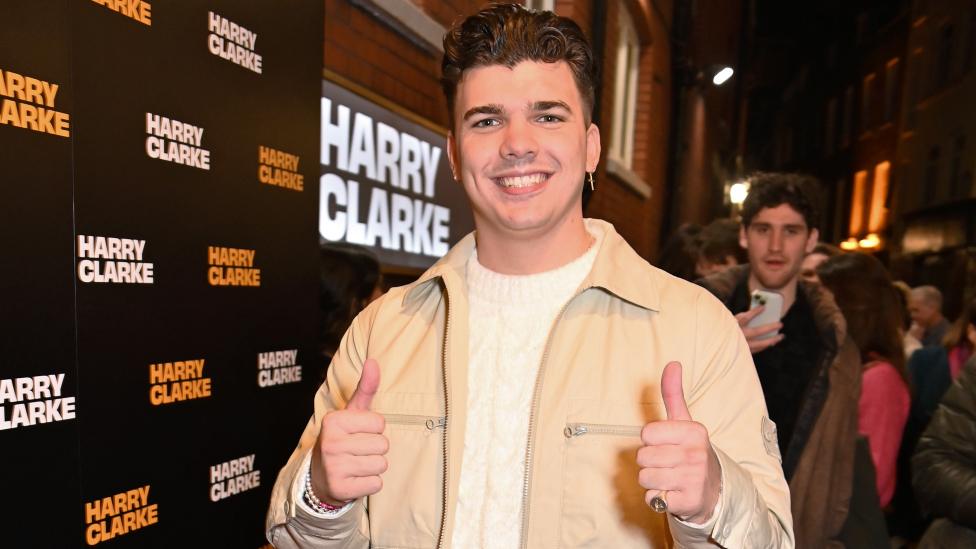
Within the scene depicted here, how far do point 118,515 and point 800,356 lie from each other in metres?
2.36

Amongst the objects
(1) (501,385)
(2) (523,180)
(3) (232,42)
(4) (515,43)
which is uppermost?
(3) (232,42)

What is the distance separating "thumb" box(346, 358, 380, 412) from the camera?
1.34 meters

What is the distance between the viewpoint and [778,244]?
2.86m

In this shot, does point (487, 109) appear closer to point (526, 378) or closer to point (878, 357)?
point (526, 378)

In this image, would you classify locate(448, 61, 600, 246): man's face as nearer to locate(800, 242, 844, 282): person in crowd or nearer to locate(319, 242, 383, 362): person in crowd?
locate(319, 242, 383, 362): person in crowd

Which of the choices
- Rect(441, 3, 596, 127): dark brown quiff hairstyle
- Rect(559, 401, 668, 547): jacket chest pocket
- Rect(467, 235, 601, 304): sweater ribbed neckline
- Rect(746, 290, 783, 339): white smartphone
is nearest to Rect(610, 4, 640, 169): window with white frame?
Rect(746, 290, 783, 339): white smartphone

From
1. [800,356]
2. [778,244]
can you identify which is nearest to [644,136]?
[778,244]

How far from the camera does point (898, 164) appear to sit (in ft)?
37.1

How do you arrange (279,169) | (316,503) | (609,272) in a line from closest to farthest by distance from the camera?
1. (316,503)
2. (609,272)
3. (279,169)

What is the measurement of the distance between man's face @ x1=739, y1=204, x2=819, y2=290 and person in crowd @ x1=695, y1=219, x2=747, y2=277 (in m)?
0.93

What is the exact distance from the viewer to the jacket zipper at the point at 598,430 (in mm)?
1390

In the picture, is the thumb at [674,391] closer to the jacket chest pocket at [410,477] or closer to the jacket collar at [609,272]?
the jacket collar at [609,272]

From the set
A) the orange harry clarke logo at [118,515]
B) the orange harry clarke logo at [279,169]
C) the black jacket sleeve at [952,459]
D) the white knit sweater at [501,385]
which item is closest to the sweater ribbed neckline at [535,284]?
the white knit sweater at [501,385]

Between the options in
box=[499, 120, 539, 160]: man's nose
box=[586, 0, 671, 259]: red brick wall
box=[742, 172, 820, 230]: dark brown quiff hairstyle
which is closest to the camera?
box=[499, 120, 539, 160]: man's nose
